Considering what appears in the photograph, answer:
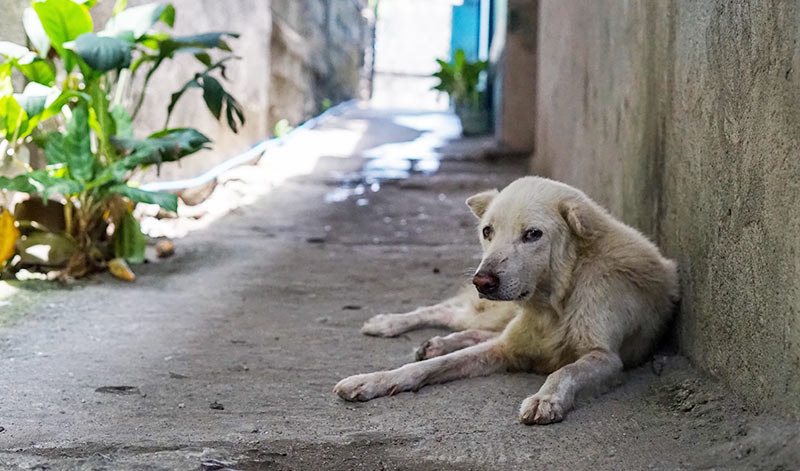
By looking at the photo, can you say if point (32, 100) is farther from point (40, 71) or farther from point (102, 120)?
point (102, 120)

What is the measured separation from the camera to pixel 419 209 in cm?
655

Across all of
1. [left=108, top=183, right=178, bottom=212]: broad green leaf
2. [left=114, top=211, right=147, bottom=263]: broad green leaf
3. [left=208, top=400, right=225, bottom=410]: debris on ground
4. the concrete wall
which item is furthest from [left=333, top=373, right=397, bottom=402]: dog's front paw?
the concrete wall

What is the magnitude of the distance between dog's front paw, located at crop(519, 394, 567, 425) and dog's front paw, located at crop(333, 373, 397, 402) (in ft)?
1.60

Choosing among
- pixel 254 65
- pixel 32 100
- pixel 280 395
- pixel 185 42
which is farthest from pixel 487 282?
pixel 254 65

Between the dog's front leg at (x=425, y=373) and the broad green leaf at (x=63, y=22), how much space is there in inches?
102

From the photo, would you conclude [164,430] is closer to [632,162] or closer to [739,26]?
[739,26]

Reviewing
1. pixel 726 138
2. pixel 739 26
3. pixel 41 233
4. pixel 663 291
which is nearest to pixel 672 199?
pixel 663 291

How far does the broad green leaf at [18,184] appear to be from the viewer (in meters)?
3.66

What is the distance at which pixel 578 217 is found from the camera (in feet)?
8.72

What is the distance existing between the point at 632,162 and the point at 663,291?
2.93 feet

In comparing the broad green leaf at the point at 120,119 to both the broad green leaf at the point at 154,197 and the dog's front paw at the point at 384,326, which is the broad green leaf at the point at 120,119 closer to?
the broad green leaf at the point at 154,197

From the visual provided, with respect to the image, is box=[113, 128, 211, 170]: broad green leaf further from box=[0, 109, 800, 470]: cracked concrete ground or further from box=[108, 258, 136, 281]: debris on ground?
box=[0, 109, 800, 470]: cracked concrete ground

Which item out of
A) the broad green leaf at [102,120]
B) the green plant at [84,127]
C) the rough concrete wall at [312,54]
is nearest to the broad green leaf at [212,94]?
the green plant at [84,127]

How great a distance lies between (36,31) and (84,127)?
55cm
